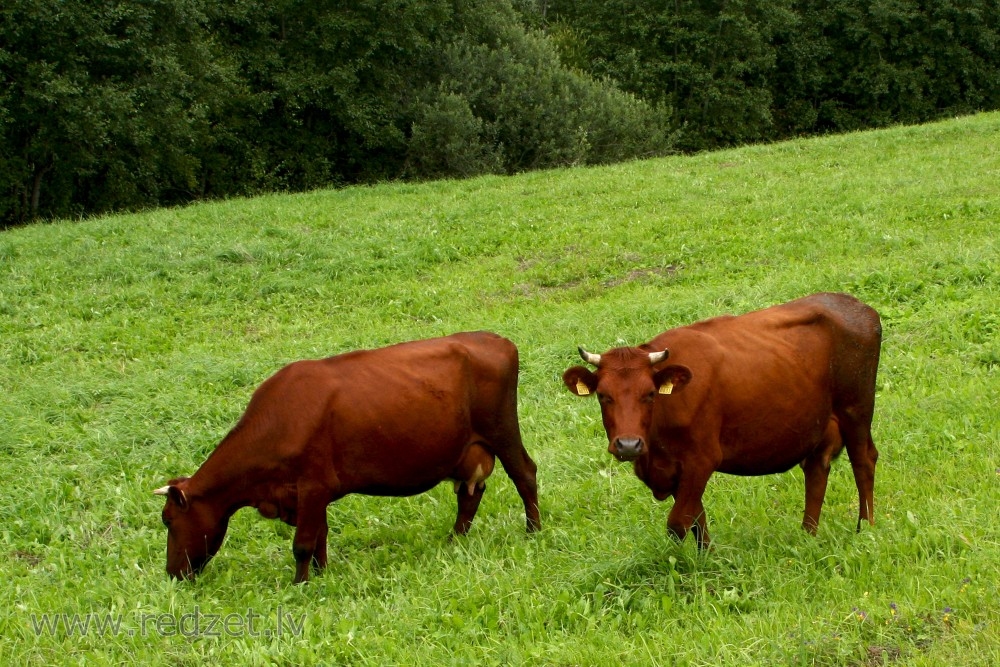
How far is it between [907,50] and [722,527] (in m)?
54.7

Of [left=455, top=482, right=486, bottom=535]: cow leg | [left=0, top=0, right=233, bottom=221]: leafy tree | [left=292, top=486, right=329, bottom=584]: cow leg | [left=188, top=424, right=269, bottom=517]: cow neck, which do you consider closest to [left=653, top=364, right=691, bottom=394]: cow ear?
[left=455, top=482, right=486, bottom=535]: cow leg

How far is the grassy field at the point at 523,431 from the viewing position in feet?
19.6

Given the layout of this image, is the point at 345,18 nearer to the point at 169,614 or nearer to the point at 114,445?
the point at 114,445

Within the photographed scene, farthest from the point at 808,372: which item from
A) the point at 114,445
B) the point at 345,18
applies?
the point at 345,18

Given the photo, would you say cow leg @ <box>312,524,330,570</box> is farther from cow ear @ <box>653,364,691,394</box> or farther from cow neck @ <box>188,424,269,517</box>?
cow ear @ <box>653,364,691,394</box>

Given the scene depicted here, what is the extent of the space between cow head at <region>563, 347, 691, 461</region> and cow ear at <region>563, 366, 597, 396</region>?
11mm

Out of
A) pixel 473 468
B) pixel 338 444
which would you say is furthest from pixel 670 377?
pixel 338 444

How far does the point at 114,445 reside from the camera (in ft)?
35.4

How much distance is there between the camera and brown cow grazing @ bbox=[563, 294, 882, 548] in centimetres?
658

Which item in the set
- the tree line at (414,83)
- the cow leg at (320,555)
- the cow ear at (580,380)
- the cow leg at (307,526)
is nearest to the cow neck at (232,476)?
the cow leg at (307,526)

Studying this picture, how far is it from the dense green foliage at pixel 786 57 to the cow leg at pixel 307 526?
46.7m

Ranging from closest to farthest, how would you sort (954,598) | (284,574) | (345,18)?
1. (954,598)
2. (284,574)
3. (345,18)

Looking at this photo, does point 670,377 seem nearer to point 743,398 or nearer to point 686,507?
point 743,398

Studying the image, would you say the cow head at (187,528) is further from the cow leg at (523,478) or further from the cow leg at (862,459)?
the cow leg at (862,459)
